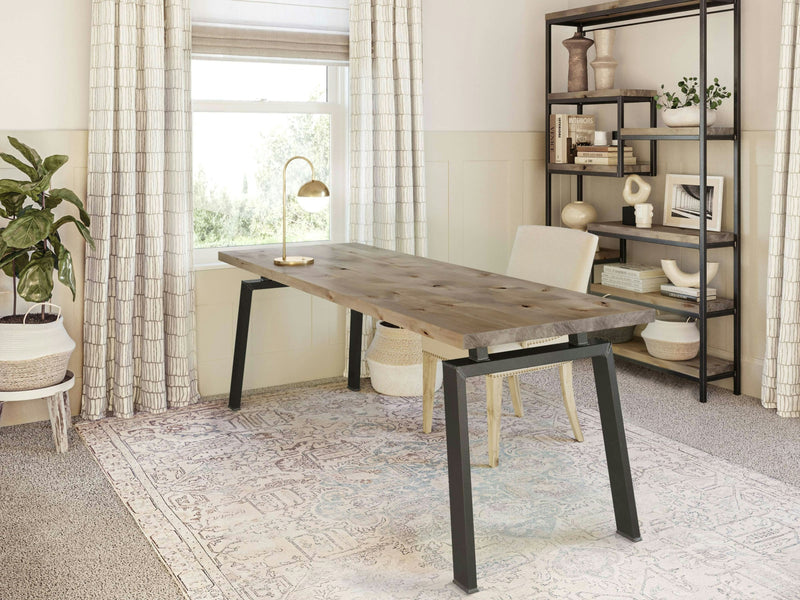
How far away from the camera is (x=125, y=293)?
3.95 m

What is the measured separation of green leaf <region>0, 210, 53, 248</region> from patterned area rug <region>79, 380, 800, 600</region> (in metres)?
0.89

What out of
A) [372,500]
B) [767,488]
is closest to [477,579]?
[372,500]

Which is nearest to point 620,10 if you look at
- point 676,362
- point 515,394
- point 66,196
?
point 676,362

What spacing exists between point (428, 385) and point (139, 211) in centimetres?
154

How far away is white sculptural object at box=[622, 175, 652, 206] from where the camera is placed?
4578mm

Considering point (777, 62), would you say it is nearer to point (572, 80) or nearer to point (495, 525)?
point (572, 80)

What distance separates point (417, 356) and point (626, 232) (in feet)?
4.37

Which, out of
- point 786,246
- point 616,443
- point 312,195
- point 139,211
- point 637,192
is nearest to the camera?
point 616,443

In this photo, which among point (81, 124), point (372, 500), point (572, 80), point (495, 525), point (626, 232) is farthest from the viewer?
point (572, 80)

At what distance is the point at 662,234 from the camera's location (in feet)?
14.3

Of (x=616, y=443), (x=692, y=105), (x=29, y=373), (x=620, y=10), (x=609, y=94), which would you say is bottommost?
(x=616, y=443)

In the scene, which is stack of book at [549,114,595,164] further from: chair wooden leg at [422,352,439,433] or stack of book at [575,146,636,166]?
chair wooden leg at [422,352,439,433]

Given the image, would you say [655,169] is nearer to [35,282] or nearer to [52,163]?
[52,163]

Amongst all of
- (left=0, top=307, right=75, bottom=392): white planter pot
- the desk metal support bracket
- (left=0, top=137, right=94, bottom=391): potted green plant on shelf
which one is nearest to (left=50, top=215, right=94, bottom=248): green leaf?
(left=0, top=137, right=94, bottom=391): potted green plant on shelf
